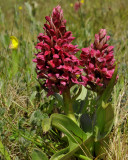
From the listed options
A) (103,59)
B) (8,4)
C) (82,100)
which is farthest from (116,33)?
(8,4)

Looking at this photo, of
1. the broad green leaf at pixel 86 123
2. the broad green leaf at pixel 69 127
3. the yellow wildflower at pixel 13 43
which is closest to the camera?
the broad green leaf at pixel 69 127

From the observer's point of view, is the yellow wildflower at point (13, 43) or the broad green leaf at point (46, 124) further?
the yellow wildflower at point (13, 43)

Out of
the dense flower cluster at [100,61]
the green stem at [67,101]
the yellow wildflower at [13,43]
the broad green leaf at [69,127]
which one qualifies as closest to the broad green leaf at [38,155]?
the broad green leaf at [69,127]

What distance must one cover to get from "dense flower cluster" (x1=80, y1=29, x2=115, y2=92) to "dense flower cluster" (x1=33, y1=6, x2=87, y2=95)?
0.07 m

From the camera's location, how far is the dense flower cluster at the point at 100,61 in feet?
4.37

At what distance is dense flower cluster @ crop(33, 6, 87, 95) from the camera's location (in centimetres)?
130

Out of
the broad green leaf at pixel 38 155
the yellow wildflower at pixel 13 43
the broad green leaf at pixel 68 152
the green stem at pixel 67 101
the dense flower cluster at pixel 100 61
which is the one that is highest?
the yellow wildflower at pixel 13 43

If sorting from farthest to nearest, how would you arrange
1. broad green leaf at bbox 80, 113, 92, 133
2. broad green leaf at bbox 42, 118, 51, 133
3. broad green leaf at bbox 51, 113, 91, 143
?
broad green leaf at bbox 80, 113, 92, 133 → broad green leaf at bbox 51, 113, 91, 143 → broad green leaf at bbox 42, 118, 51, 133

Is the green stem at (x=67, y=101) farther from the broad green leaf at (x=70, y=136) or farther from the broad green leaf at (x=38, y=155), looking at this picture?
the broad green leaf at (x=38, y=155)

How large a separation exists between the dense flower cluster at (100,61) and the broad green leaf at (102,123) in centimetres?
17

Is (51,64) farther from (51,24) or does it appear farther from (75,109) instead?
(75,109)

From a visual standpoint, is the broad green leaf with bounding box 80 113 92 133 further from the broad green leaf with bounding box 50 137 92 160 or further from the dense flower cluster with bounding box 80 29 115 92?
the dense flower cluster with bounding box 80 29 115 92

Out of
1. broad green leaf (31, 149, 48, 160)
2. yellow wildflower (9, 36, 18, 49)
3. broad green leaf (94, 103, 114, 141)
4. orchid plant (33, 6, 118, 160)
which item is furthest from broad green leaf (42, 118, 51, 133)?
yellow wildflower (9, 36, 18, 49)

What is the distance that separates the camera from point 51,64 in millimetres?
1280
